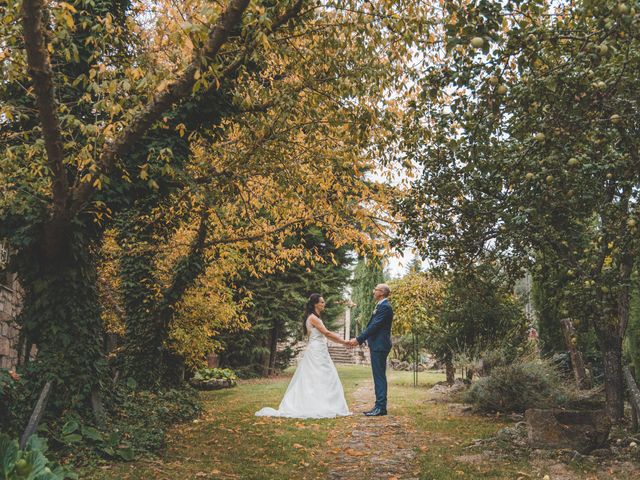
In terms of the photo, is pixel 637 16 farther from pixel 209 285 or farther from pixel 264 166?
pixel 209 285

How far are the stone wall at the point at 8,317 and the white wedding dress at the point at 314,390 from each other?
5.94 metres

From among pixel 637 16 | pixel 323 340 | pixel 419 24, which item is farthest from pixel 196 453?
pixel 637 16

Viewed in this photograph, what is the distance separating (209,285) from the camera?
460 inches

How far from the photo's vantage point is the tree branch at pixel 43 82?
4004 millimetres

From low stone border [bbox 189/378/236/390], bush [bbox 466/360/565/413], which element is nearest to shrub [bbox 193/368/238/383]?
low stone border [bbox 189/378/236/390]

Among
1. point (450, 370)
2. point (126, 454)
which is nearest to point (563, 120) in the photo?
point (126, 454)

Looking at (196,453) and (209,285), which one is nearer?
(196,453)

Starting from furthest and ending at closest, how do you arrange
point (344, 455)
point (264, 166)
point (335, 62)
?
1. point (264, 166)
2. point (344, 455)
3. point (335, 62)

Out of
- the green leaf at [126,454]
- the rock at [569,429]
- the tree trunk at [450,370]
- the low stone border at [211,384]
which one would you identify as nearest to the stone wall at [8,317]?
the low stone border at [211,384]

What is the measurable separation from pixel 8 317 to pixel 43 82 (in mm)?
9120

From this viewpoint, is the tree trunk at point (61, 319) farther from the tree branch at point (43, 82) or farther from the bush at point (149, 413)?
the tree branch at point (43, 82)

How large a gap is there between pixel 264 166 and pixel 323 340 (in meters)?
Result: 4.03

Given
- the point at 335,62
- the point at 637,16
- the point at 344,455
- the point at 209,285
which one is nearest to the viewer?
the point at 637,16

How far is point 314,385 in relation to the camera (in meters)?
9.66
